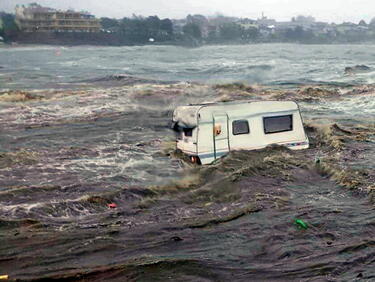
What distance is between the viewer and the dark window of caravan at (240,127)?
65.5 ft

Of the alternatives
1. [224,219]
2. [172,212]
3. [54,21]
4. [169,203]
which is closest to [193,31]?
[54,21]

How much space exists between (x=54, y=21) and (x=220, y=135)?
14694cm

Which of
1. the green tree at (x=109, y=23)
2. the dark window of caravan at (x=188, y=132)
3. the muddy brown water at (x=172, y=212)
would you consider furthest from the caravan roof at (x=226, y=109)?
the green tree at (x=109, y=23)

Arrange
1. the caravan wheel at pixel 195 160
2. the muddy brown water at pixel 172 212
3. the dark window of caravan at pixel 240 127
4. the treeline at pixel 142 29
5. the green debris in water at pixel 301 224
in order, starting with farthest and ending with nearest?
the treeline at pixel 142 29, the dark window of caravan at pixel 240 127, the caravan wheel at pixel 195 160, the green debris in water at pixel 301 224, the muddy brown water at pixel 172 212

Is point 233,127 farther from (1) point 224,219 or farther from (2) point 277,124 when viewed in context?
(1) point 224,219

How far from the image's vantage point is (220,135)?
64.1ft

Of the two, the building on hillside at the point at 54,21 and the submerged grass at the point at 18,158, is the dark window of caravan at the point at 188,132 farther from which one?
the building on hillside at the point at 54,21

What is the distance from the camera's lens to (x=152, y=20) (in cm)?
18312

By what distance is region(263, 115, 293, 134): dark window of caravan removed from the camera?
20.8 meters

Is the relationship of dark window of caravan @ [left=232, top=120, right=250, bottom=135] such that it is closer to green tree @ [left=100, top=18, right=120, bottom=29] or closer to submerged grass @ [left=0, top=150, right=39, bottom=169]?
submerged grass @ [left=0, top=150, right=39, bottom=169]

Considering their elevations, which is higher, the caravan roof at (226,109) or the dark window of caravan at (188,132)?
the caravan roof at (226,109)

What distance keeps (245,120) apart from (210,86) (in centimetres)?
2908

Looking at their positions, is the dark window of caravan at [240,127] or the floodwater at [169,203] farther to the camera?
the dark window of caravan at [240,127]

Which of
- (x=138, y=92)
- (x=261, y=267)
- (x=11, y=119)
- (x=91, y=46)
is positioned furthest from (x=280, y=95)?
(x=91, y=46)
